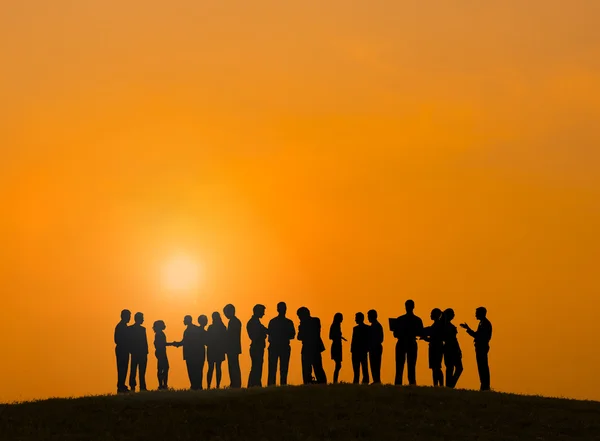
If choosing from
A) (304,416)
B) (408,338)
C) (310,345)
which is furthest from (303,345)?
(304,416)

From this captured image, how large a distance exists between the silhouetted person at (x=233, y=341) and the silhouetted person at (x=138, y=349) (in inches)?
122

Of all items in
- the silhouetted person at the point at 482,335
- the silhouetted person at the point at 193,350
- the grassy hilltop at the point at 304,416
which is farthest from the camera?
the silhouetted person at the point at 193,350

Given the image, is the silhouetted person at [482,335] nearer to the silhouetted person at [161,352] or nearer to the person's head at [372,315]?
the person's head at [372,315]

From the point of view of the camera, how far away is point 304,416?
31500 millimetres

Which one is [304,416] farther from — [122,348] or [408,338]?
[122,348]

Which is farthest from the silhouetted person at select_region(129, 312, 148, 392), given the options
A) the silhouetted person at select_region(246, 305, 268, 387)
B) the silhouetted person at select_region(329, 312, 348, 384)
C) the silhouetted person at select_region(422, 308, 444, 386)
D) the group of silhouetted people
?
the silhouetted person at select_region(422, 308, 444, 386)

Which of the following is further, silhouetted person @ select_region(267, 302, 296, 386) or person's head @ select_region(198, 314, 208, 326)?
person's head @ select_region(198, 314, 208, 326)

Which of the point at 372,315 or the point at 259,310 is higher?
the point at 259,310

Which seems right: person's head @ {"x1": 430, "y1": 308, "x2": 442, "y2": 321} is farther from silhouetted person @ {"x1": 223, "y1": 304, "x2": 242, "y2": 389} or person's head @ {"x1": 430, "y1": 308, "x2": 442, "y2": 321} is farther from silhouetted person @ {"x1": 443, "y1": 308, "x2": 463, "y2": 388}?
silhouetted person @ {"x1": 223, "y1": 304, "x2": 242, "y2": 389}

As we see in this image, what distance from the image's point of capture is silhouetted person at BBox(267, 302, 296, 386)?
126ft

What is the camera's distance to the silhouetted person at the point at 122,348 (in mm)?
39500

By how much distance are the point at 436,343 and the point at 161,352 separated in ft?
33.2

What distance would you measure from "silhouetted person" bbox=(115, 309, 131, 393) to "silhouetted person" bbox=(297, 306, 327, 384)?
6220mm

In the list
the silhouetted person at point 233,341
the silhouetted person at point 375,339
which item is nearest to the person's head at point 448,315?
the silhouetted person at point 375,339
